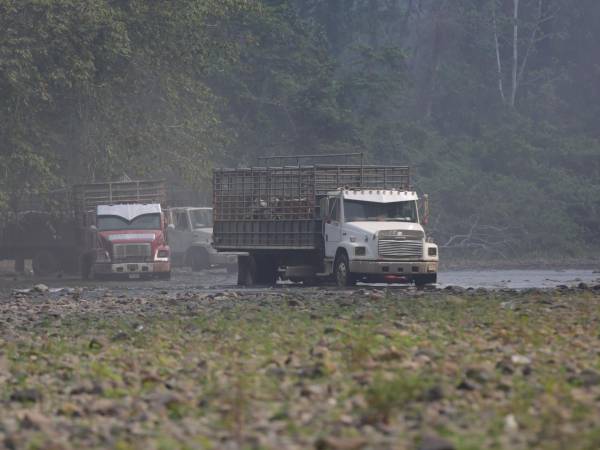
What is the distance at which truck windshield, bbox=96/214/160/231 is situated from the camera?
124 ft

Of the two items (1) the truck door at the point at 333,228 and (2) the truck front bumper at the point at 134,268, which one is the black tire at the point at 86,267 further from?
(1) the truck door at the point at 333,228

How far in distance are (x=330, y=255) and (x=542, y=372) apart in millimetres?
18443

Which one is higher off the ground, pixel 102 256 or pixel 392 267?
pixel 102 256

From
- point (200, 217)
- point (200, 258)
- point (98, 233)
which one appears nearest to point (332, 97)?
point (200, 217)

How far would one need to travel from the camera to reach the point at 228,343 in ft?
46.3

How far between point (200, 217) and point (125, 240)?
624 centimetres

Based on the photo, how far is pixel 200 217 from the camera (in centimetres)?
4325

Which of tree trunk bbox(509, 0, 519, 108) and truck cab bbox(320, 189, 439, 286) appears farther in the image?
tree trunk bbox(509, 0, 519, 108)

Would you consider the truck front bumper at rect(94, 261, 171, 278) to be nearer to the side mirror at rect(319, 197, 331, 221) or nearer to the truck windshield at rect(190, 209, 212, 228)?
the truck windshield at rect(190, 209, 212, 228)

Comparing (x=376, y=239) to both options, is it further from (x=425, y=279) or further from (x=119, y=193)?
(x=119, y=193)

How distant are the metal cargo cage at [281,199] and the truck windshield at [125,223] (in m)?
6.33

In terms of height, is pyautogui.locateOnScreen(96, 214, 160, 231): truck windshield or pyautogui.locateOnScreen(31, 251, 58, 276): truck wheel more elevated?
pyautogui.locateOnScreen(96, 214, 160, 231): truck windshield

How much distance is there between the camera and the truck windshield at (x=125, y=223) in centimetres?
3778

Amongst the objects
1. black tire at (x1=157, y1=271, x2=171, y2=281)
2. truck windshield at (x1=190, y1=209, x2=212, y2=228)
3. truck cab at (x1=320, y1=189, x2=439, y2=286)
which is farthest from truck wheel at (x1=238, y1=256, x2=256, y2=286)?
truck windshield at (x1=190, y1=209, x2=212, y2=228)
